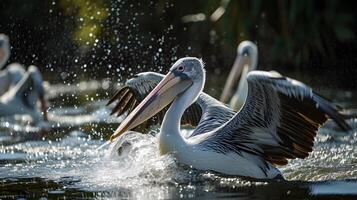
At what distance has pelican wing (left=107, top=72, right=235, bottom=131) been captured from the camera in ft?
25.4

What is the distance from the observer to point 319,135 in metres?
9.37

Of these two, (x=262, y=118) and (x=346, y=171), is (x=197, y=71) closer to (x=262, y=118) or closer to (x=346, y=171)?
(x=262, y=118)

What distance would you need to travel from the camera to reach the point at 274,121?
684 centimetres

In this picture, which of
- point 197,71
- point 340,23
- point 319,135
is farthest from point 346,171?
point 340,23

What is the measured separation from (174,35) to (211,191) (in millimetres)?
10717

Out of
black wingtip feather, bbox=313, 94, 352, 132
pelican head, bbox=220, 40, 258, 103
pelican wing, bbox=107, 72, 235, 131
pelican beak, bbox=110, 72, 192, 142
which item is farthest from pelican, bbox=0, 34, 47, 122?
black wingtip feather, bbox=313, 94, 352, 132

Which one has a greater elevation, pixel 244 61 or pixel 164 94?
pixel 164 94

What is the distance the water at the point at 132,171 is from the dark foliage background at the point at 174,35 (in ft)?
17.4

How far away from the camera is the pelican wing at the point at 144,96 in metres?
7.75

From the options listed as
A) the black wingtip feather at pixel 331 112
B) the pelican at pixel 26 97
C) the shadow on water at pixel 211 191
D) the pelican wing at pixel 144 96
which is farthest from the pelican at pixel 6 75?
the black wingtip feather at pixel 331 112

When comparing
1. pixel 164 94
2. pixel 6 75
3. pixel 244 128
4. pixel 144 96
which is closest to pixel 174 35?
pixel 6 75

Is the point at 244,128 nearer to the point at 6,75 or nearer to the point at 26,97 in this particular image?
the point at 26,97

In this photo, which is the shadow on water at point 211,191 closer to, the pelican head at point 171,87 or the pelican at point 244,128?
the pelican at point 244,128

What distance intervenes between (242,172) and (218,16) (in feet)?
28.3
